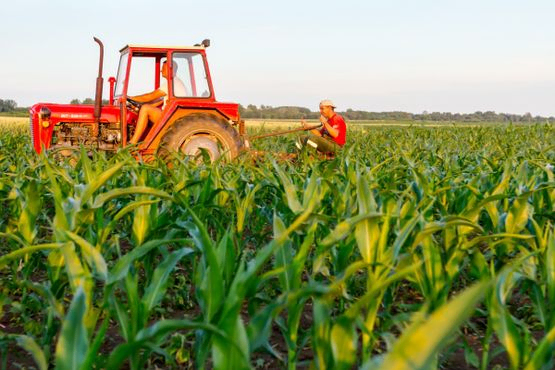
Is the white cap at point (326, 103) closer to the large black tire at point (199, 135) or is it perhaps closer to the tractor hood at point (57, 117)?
the large black tire at point (199, 135)

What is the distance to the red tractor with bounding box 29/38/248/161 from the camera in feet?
24.0

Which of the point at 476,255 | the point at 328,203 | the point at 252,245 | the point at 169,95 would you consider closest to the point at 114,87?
the point at 169,95

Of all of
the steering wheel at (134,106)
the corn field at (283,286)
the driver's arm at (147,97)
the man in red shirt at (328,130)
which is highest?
the driver's arm at (147,97)

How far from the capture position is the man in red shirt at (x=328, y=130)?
821 centimetres

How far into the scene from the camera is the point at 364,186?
242 centimetres

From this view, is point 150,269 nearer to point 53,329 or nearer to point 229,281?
point 53,329

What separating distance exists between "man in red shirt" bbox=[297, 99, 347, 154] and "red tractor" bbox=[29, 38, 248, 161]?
1.00 meters

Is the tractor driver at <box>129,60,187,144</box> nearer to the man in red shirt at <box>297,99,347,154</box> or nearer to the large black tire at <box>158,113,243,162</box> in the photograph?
the large black tire at <box>158,113,243,162</box>

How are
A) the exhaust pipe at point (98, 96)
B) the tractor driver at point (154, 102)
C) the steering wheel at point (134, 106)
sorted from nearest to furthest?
the exhaust pipe at point (98, 96) < the tractor driver at point (154, 102) < the steering wheel at point (134, 106)

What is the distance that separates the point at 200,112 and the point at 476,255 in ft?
18.5

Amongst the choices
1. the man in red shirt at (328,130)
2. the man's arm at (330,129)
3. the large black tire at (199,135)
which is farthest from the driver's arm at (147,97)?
the man's arm at (330,129)

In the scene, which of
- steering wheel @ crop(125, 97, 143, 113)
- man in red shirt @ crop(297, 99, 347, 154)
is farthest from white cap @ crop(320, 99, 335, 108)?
steering wheel @ crop(125, 97, 143, 113)

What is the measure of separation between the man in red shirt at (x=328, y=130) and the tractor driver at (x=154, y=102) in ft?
5.94

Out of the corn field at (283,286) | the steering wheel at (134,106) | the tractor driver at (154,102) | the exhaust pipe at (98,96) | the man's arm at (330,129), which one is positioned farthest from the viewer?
the man's arm at (330,129)
